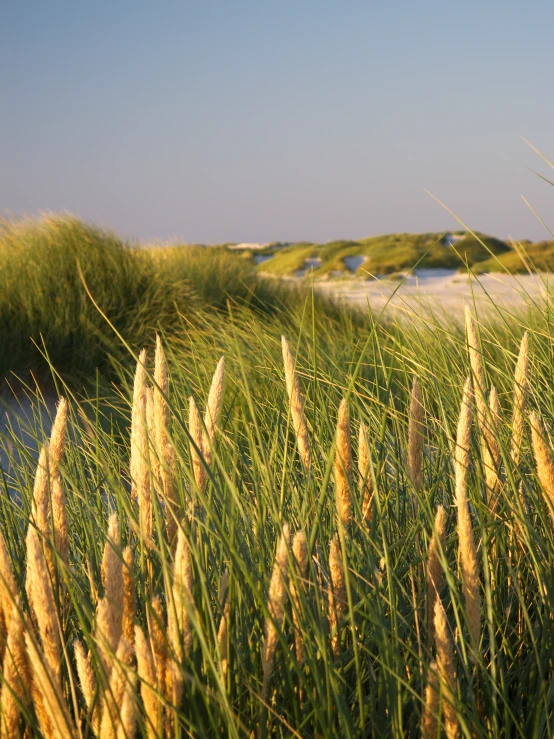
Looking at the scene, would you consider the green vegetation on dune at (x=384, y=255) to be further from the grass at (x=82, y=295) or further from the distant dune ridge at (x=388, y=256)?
the grass at (x=82, y=295)

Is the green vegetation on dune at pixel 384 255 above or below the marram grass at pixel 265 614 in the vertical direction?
above

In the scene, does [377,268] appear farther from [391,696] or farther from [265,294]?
[391,696]

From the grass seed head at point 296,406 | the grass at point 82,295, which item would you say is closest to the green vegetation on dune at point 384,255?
the grass at point 82,295

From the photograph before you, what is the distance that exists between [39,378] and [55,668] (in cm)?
495

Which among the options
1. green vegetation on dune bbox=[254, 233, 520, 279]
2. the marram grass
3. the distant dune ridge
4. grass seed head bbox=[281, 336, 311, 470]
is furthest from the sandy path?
green vegetation on dune bbox=[254, 233, 520, 279]

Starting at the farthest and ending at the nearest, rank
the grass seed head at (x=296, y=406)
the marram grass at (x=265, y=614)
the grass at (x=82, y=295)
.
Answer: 1. the grass at (x=82, y=295)
2. the grass seed head at (x=296, y=406)
3. the marram grass at (x=265, y=614)

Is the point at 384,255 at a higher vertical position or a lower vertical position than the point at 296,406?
higher

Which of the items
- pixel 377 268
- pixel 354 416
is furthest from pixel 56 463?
pixel 377 268

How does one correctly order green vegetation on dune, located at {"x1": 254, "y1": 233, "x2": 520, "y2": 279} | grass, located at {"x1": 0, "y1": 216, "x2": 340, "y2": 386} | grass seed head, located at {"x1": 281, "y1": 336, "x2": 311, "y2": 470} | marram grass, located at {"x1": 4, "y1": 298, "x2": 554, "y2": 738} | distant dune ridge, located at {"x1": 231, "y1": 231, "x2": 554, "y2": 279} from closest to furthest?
1. marram grass, located at {"x1": 4, "y1": 298, "x2": 554, "y2": 738}
2. grass seed head, located at {"x1": 281, "y1": 336, "x2": 311, "y2": 470}
3. grass, located at {"x1": 0, "y1": 216, "x2": 340, "y2": 386}
4. distant dune ridge, located at {"x1": 231, "y1": 231, "x2": 554, "y2": 279}
5. green vegetation on dune, located at {"x1": 254, "y1": 233, "x2": 520, "y2": 279}

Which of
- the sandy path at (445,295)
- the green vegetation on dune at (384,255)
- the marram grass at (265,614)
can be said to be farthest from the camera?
the green vegetation on dune at (384,255)

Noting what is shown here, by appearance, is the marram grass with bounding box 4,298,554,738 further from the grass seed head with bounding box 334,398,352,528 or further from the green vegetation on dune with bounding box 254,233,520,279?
the green vegetation on dune with bounding box 254,233,520,279

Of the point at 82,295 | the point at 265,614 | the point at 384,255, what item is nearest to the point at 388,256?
the point at 384,255

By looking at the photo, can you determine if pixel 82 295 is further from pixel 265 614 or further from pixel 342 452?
pixel 265 614

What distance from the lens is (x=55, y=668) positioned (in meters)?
0.81
